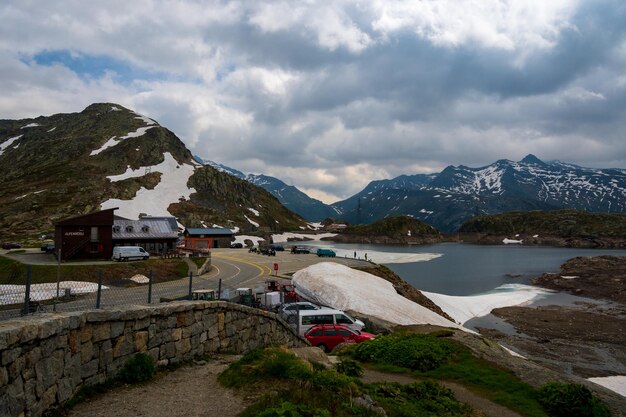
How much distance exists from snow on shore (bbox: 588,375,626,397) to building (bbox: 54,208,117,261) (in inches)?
2223

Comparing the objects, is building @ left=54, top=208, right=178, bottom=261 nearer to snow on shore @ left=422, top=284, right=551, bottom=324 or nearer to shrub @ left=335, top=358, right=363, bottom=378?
snow on shore @ left=422, top=284, right=551, bottom=324

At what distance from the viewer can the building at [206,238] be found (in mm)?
105350

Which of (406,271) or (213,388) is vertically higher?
(213,388)

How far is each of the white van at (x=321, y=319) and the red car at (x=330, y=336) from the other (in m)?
1.03

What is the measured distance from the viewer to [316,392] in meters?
10.3

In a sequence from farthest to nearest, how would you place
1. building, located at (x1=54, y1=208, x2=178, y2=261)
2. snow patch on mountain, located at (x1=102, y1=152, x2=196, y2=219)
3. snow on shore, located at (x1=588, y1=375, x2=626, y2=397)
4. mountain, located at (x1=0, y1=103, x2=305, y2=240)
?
snow patch on mountain, located at (x1=102, y1=152, x2=196, y2=219) < mountain, located at (x1=0, y1=103, x2=305, y2=240) < building, located at (x1=54, y1=208, x2=178, y2=261) < snow on shore, located at (x1=588, y1=375, x2=626, y2=397)

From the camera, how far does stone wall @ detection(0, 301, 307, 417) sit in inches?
309

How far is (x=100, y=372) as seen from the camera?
415 inches

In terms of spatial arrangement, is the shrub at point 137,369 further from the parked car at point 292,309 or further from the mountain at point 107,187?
the mountain at point 107,187

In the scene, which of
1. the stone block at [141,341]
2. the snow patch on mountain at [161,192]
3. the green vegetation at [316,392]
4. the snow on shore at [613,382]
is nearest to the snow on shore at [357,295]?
the snow on shore at [613,382]

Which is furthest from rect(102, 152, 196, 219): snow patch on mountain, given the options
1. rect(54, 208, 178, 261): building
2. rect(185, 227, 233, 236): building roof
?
rect(54, 208, 178, 261): building

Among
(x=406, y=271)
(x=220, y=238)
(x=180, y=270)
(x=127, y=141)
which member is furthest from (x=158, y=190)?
(x=180, y=270)

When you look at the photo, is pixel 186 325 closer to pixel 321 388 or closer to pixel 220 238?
pixel 321 388

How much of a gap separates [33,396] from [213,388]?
4438mm
